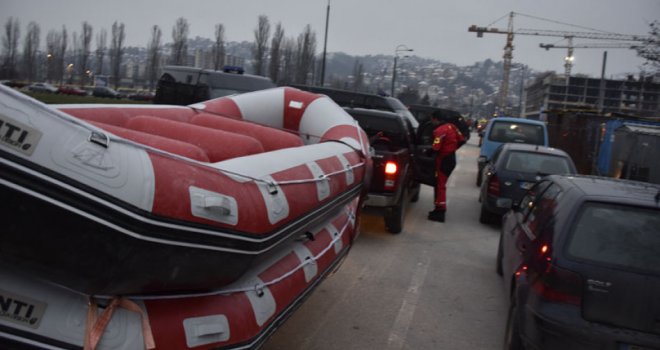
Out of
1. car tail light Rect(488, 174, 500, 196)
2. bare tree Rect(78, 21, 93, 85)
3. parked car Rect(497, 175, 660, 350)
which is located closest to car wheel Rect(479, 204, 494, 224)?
car tail light Rect(488, 174, 500, 196)

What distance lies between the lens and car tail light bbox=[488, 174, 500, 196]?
9914mm

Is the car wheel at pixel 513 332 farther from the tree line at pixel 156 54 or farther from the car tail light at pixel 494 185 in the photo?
the tree line at pixel 156 54

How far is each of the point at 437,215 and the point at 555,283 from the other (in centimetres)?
Answer: 673

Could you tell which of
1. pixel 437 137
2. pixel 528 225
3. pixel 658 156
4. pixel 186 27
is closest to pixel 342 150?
pixel 528 225

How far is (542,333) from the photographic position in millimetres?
3879

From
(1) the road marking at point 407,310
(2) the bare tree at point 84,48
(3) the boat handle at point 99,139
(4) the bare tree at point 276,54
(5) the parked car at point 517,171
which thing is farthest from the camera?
(2) the bare tree at point 84,48

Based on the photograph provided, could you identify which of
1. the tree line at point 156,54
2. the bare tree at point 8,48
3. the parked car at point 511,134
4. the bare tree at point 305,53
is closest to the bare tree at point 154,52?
the tree line at point 156,54

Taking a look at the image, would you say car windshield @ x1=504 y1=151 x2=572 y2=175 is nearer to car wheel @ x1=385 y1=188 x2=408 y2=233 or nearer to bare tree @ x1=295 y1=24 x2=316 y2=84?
car wheel @ x1=385 y1=188 x2=408 y2=233

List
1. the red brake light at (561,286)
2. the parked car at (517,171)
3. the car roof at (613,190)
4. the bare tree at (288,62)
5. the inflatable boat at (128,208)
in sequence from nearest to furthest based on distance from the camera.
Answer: the inflatable boat at (128,208) → the red brake light at (561,286) → the car roof at (613,190) → the parked car at (517,171) → the bare tree at (288,62)

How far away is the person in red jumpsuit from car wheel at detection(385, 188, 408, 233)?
4.08ft

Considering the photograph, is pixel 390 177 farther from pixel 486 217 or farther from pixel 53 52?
pixel 53 52

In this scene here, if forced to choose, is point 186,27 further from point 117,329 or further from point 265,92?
point 117,329

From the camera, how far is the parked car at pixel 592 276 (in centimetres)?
370

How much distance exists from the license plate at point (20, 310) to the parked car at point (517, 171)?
8.12 m
